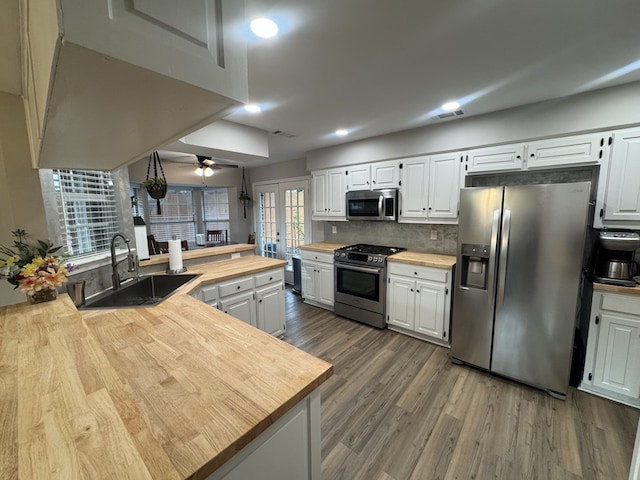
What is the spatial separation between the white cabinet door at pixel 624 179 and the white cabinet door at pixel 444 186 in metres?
1.14

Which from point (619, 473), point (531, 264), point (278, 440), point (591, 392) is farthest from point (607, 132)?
point (278, 440)

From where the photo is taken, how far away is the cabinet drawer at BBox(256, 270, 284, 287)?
2.67m

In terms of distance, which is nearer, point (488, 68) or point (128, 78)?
point (128, 78)

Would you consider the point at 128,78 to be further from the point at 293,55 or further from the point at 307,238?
the point at 307,238

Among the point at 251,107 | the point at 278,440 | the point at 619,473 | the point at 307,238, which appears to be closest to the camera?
the point at 278,440

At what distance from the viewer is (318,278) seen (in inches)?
155

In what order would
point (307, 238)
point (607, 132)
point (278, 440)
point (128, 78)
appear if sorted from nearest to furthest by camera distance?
point (128, 78) → point (278, 440) → point (607, 132) → point (307, 238)

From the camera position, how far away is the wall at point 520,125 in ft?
6.67

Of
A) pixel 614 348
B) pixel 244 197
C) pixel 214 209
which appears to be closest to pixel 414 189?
pixel 614 348

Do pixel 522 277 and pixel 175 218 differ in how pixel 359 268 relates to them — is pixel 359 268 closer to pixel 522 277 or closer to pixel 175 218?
pixel 522 277

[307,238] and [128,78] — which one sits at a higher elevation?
[128,78]

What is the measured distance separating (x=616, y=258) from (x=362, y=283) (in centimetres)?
227

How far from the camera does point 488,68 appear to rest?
5.77 ft

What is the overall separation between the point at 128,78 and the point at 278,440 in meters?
1.05
